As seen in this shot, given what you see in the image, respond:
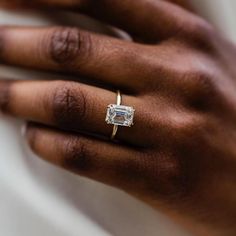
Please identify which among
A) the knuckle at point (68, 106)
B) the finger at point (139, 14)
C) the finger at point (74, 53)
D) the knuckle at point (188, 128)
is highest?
the finger at point (139, 14)

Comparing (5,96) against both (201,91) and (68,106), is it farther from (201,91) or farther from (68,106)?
(201,91)

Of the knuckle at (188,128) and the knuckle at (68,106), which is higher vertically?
the knuckle at (188,128)

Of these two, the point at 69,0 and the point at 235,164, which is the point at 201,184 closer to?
the point at 235,164

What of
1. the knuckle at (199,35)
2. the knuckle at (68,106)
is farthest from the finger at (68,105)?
the knuckle at (199,35)

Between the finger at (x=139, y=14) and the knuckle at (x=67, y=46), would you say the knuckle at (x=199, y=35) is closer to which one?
the finger at (x=139, y=14)

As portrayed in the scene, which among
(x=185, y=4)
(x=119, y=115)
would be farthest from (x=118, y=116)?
(x=185, y=4)

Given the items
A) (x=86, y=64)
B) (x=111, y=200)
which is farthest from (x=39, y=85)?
(x=111, y=200)

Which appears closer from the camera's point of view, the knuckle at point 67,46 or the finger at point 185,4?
the knuckle at point 67,46
